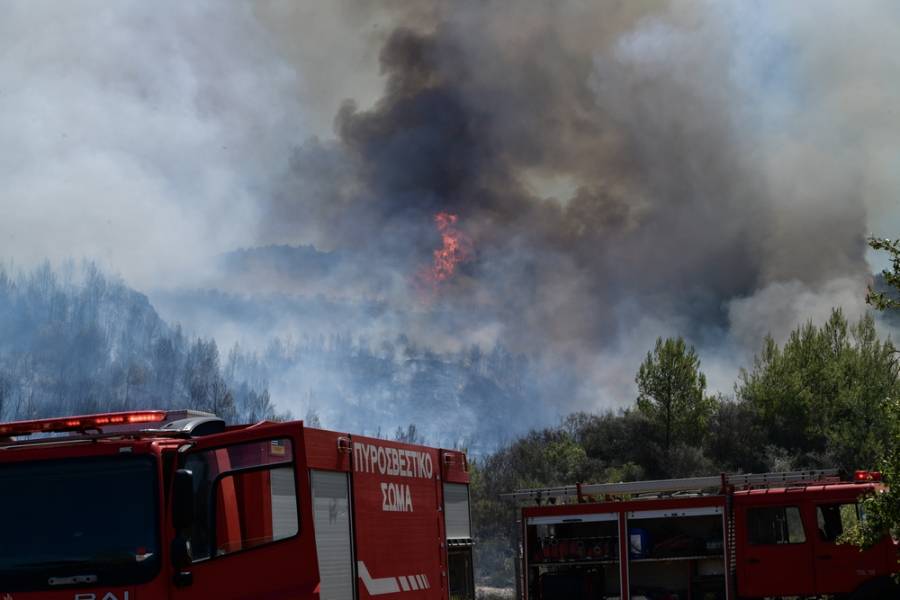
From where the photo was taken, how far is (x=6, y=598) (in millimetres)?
8438

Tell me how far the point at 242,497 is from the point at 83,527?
1.25 metres

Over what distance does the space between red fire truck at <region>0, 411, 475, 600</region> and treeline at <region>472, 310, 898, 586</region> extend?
56848 millimetres

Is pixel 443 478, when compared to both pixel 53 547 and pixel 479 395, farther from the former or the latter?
pixel 479 395

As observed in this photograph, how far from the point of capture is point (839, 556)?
57.6 feet

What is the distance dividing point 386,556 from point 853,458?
59058 mm

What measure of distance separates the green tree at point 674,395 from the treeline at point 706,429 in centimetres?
6

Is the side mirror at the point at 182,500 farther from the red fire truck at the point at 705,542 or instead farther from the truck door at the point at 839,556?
the truck door at the point at 839,556

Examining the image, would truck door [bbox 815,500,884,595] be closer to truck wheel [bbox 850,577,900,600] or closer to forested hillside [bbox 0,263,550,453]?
truck wheel [bbox 850,577,900,600]

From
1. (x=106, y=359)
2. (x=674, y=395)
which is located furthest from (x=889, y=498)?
(x=106, y=359)

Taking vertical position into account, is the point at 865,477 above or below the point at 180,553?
below

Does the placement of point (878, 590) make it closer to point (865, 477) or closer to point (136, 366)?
point (865, 477)

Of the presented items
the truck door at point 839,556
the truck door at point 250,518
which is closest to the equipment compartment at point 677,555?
the truck door at point 839,556

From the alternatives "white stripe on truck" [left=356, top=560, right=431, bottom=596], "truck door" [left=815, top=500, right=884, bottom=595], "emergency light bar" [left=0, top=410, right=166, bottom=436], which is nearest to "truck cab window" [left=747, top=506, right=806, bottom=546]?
"truck door" [left=815, top=500, right=884, bottom=595]

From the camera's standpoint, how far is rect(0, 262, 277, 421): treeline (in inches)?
4225
